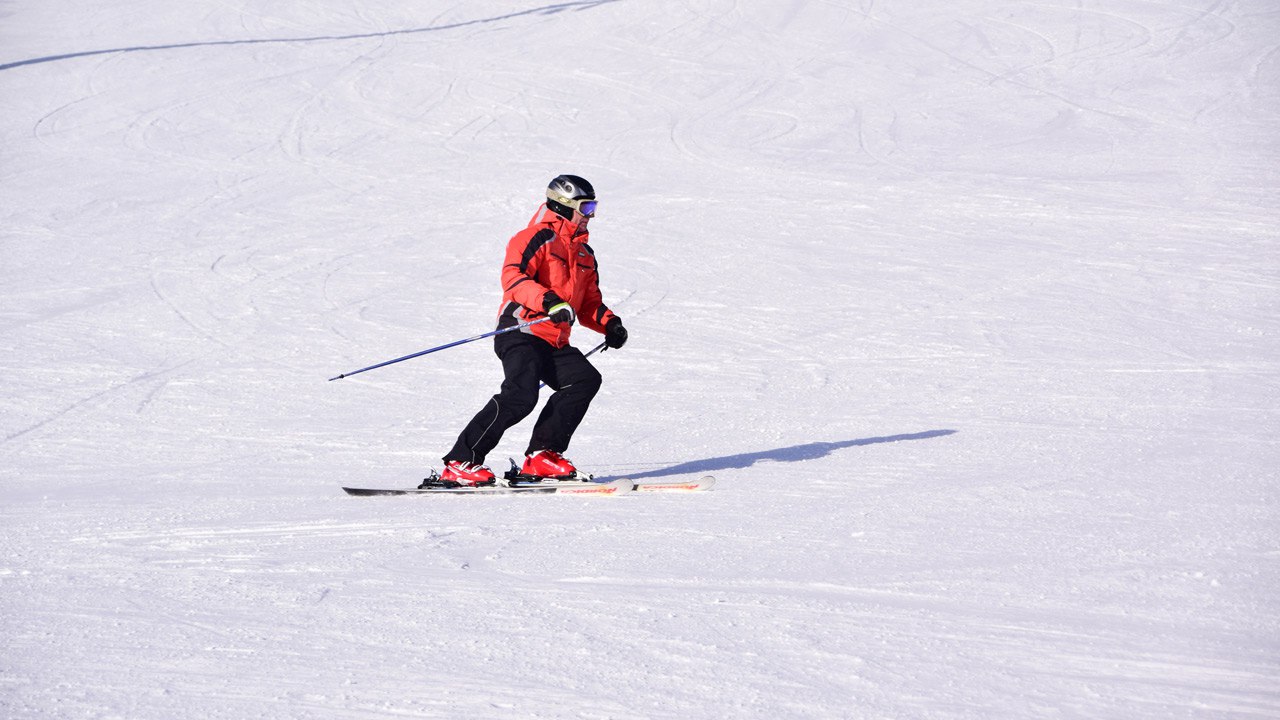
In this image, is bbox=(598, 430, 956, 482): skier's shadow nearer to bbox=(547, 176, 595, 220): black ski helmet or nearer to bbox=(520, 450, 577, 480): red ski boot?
bbox=(520, 450, 577, 480): red ski boot

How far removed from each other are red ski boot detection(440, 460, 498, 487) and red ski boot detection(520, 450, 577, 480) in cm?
19

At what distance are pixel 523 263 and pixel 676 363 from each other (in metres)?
3.17

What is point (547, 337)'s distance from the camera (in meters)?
5.75

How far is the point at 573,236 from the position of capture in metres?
5.68

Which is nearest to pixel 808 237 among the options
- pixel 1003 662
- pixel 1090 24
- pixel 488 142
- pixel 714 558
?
pixel 488 142

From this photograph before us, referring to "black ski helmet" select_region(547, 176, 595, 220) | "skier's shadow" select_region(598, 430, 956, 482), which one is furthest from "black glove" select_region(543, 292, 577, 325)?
"skier's shadow" select_region(598, 430, 956, 482)

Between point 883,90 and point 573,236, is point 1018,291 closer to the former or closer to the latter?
point 573,236

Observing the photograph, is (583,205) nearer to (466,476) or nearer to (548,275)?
(548,275)

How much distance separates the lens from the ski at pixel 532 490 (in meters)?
5.63

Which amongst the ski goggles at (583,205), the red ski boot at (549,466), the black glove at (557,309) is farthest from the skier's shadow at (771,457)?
the ski goggles at (583,205)

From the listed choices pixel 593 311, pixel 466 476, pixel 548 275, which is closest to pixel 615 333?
pixel 593 311

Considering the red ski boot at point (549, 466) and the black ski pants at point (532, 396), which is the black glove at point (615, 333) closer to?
the black ski pants at point (532, 396)

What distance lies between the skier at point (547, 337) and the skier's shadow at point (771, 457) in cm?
44

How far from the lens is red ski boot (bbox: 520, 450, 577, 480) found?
230 inches
